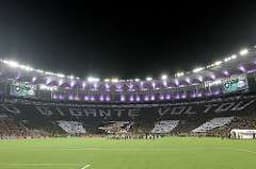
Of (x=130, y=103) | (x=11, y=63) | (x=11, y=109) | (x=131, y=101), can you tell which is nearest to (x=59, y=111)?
(x=11, y=109)

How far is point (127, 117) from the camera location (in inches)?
4528

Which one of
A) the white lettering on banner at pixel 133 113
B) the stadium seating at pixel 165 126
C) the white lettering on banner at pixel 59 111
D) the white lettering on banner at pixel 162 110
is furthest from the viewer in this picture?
the white lettering on banner at pixel 133 113

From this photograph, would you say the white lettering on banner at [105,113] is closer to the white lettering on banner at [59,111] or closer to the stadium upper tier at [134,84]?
the stadium upper tier at [134,84]

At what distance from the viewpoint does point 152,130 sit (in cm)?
10119

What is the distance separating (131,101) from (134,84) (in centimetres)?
811

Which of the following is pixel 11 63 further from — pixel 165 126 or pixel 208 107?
pixel 208 107

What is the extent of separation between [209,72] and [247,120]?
74.1ft

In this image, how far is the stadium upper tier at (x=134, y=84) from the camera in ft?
300

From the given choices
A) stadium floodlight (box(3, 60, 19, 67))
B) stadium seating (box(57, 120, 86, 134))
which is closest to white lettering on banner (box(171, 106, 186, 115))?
stadium seating (box(57, 120, 86, 134))

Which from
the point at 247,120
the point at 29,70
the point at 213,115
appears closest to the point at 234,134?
the point at 247,120

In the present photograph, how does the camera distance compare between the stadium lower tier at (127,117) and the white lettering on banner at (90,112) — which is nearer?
the stadium lower tier at (127,117)

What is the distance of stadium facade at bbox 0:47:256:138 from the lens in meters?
90.2

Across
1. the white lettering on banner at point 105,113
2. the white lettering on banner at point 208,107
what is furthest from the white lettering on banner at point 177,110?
the white lettering on banner at point 105,113

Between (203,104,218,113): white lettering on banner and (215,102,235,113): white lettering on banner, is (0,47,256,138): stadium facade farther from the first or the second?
(203,104,218,113): white lettering on banner
